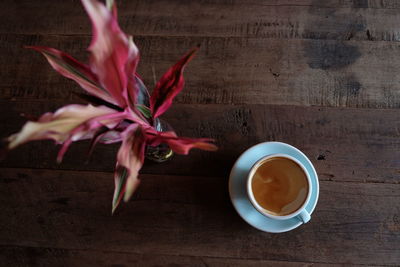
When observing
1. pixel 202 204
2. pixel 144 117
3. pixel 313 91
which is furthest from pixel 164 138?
pixel 313 91

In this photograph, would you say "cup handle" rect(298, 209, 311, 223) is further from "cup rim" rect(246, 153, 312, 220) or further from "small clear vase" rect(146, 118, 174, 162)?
"small clear vase" rect(146, 118, 174, 162)

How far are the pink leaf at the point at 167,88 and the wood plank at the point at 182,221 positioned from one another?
272 millimetres

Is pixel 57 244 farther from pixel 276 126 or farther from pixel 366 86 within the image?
pixel 366 86

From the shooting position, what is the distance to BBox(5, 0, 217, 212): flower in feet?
1.36

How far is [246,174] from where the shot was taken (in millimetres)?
746

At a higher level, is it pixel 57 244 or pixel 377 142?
pixel 377 142

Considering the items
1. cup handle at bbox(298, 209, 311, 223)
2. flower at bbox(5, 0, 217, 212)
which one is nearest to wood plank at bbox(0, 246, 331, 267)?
cup handle at bbox(298, 209, 311, 223)

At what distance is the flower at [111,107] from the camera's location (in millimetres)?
414

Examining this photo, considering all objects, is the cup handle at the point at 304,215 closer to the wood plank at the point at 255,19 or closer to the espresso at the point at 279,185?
the espresso at the point at 279,185

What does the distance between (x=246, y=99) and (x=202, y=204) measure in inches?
9.7

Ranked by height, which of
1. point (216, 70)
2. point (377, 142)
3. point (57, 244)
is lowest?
point (57, 244)

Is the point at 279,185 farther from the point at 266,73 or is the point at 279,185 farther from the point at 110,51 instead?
the point at 110,51

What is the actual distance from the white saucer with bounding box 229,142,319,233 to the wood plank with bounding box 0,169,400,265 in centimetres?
4

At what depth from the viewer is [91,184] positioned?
0.80 m
